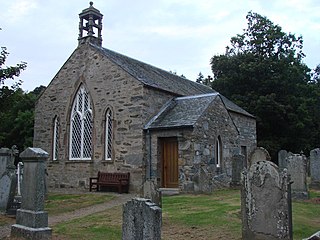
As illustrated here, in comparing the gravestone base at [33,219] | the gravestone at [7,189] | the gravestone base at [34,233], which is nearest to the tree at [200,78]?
the gravestone at [7,189]

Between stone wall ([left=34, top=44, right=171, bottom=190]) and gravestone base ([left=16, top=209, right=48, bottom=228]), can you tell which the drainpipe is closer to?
stone wall ([left=34, top=44, right=171, bottom=190])

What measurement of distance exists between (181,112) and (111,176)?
4793mm

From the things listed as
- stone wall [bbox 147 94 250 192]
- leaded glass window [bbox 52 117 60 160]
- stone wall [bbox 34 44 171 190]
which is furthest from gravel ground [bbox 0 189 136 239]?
leaded glass window [bbox 52 117 60 160]

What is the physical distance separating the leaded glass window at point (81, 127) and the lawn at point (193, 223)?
8673 mm

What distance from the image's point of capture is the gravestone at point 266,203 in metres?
7.45

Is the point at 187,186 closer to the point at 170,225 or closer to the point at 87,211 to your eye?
the point at 87,211

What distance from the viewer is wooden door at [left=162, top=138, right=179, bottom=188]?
18.3m

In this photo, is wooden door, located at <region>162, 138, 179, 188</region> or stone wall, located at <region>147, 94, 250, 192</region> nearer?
stone wall, located at <region>147, 94, 250, 192</region>

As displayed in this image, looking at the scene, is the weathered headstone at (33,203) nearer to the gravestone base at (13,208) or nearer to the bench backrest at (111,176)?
the gravestone base at (13,208)

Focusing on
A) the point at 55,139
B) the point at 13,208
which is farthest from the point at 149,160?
the point at 13,208

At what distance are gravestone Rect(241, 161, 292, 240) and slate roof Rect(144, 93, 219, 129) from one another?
363 inches

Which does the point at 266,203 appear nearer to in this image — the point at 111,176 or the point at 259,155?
the point at 259,155

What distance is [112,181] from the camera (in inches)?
741

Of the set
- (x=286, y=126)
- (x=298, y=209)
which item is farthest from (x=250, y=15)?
(x=298, y=209)
